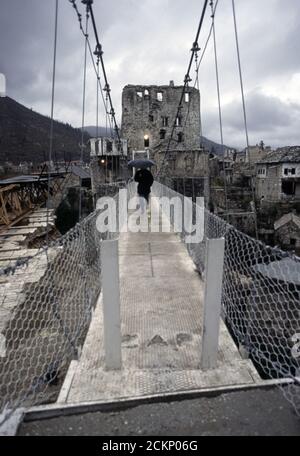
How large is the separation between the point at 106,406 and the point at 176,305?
1318 mm

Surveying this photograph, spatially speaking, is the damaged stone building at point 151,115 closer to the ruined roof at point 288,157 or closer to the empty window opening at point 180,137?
the empty window opening at point 180,137

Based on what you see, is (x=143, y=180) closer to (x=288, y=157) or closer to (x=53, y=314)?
(x=53, y=314)

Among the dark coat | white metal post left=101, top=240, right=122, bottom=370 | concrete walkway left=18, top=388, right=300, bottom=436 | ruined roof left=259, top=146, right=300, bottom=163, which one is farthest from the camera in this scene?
ruined roof left=259, top=146, right=300, bottom=163

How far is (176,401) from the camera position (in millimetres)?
1543

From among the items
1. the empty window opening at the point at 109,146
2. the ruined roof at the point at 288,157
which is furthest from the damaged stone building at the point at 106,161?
the ruined roof at the point at 288,157

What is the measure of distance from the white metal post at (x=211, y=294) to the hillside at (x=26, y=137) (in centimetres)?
3633

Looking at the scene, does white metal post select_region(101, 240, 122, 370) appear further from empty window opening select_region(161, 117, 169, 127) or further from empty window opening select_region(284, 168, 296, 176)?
empty window opening select_region(161, 117, 169, 127)

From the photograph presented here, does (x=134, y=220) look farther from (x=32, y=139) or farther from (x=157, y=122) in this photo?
(x=32, y=139)

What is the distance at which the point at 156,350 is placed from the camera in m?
2.08

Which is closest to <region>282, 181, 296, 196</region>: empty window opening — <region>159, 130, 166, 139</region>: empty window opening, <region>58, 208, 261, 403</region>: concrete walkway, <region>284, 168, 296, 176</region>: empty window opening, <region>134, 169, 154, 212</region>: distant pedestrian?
<region>284, 168, 296, 176</region>: empty window opening

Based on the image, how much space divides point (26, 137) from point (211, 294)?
50.6 m

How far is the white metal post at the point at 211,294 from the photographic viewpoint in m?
1.84

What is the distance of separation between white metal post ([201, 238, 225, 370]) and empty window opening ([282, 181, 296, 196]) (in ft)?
72.0

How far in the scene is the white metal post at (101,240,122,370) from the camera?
1.81 meters
